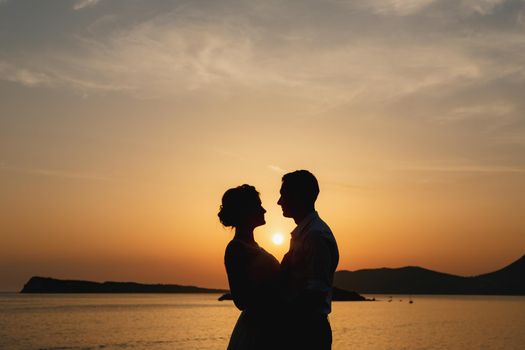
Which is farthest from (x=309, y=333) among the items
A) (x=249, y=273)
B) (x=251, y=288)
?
(x=249, y=273)

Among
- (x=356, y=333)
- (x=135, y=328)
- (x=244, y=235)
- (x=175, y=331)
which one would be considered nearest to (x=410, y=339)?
(x=356, y=333)

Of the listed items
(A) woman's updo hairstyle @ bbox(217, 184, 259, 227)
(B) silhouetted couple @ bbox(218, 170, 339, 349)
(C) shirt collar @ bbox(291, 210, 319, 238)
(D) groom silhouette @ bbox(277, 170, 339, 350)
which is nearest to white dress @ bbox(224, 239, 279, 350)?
(B) silhouetted couple @ bbox(218, 170, 339, 349)

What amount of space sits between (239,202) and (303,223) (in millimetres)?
858

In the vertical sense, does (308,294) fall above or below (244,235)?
below

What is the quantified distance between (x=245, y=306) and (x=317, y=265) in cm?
91

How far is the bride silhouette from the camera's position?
5.67 metres

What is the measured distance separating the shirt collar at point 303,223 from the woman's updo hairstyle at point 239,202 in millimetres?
719

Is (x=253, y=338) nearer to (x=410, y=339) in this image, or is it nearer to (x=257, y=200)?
(x=257, y=200)

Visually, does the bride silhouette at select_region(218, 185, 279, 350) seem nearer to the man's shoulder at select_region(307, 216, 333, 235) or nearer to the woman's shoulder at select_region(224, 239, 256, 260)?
the woman's shoulder at select_region(224, 239, 256, 260)

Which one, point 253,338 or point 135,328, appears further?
point 135,328

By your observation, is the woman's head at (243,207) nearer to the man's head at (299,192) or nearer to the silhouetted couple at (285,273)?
the silhouetted couple at (285,273)

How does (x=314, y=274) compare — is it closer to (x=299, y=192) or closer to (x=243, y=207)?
(x=299, y=192)

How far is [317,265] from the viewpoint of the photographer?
528cm

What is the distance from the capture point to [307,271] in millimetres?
5316
